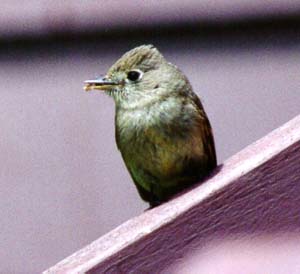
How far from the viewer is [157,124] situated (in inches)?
147

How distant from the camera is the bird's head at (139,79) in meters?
3.90

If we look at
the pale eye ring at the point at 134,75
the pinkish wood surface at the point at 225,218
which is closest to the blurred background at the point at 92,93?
the pale eye ring at the point at 134,75

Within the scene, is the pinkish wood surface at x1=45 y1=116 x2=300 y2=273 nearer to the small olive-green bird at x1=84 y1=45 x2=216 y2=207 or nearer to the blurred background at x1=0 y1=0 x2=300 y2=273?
the small olive-green bird at x1=84 y1=45 x2=216 y2=207

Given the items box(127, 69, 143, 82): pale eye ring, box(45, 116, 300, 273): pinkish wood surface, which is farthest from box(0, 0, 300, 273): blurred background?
box(45, 116, 300, 273): pinkish wood surface

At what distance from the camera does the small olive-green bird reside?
3691 millimetres

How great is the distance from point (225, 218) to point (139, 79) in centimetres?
198

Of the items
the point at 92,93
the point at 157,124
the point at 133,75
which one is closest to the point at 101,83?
the point at 133,75

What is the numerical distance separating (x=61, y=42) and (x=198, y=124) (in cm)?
206

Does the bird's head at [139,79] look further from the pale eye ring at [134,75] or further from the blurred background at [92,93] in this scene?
the blurred background at [92,93]

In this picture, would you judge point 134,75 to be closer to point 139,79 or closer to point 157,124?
point 139,79

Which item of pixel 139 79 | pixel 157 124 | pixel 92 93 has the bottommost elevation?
pixel 157 124

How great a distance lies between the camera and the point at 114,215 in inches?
226

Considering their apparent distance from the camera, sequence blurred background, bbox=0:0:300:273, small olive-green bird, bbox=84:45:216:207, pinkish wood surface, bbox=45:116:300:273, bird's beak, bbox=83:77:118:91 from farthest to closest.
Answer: blurred background, bbox=0:0:300:273 < bird's beak, bbox=83:77:118:91 < small olive-green bird, bbox=84:45:216:207 < pinkish wood surface, bbox=45:116:300:273

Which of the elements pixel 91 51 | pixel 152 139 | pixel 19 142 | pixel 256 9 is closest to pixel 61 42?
pixel 91 51
